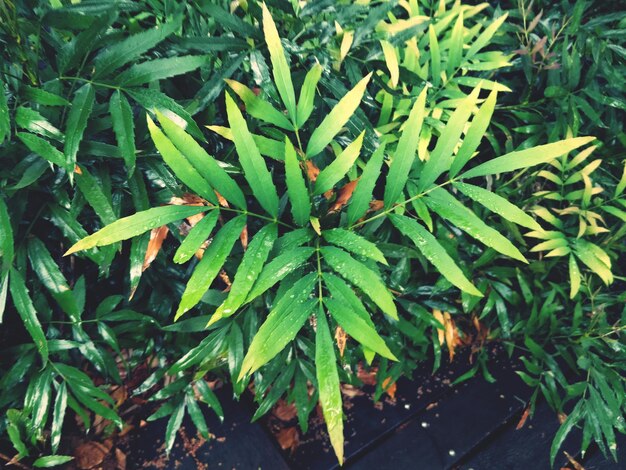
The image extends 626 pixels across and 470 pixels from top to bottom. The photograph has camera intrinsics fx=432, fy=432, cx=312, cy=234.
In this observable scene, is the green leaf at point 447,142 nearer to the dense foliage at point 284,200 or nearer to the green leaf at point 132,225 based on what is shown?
the dense foliage at point 284,200

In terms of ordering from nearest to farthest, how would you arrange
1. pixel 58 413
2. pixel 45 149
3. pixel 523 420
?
1. pixel 45 149
2. pixel 58 413
3. pixel 523 420

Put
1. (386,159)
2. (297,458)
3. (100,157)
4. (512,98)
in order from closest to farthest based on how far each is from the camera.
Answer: (100,157) → (386,159) → (297,458) → (512,98)

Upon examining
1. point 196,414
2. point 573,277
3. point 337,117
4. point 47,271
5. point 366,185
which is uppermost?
point 47,271

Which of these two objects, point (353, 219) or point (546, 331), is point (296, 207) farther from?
point (546, 331)

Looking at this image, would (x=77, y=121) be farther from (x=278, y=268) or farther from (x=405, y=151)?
(x=405, y=151)

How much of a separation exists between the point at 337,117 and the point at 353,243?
0.72 feet

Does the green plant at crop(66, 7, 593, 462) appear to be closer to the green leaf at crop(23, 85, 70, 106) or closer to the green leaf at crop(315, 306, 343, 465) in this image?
the green leaf at crop(315, 306, 343, 465)

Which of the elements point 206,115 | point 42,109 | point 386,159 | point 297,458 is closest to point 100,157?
point 42,109

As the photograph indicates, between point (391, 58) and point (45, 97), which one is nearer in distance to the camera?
point (45, 97)

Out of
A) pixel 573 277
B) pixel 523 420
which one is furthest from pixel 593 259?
pixel 523 420

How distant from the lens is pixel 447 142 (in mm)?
716

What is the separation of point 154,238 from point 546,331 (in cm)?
122

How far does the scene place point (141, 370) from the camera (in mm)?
1289

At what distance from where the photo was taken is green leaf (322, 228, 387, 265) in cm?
70
